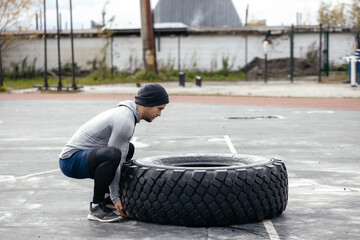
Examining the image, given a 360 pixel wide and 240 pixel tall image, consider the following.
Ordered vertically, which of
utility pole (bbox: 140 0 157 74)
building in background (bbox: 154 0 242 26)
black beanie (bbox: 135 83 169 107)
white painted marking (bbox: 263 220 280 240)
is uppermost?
building in background (bbox: 154 0 242 26)

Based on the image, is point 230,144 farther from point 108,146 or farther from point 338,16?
point 338,16

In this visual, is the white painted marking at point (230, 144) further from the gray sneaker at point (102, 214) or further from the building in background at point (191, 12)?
the building in background at point (191, 12)

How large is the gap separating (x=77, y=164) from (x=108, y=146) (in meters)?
0.37

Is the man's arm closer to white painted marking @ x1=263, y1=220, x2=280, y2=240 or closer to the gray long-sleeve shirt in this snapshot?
the gray long-sleeve shirt

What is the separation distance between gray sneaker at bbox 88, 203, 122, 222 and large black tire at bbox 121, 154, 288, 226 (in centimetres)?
13

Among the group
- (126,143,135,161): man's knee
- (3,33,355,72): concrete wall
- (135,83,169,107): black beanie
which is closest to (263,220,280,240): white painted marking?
(135,83,169,107): black beanie

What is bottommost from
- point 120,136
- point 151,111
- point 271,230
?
point 271,230

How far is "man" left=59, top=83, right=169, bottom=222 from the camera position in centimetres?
575

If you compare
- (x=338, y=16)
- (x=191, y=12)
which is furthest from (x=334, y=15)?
(x=191, y=12)

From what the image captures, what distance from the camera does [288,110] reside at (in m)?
19.7

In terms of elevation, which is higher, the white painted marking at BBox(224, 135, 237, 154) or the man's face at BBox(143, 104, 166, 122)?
the man's face at BBox(143, 104, 166, 122)

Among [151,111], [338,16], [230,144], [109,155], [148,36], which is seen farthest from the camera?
[338,16]


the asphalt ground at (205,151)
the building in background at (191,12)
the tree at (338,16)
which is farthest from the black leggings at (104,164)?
the tree at (338,16)

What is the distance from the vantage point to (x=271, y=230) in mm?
5504
